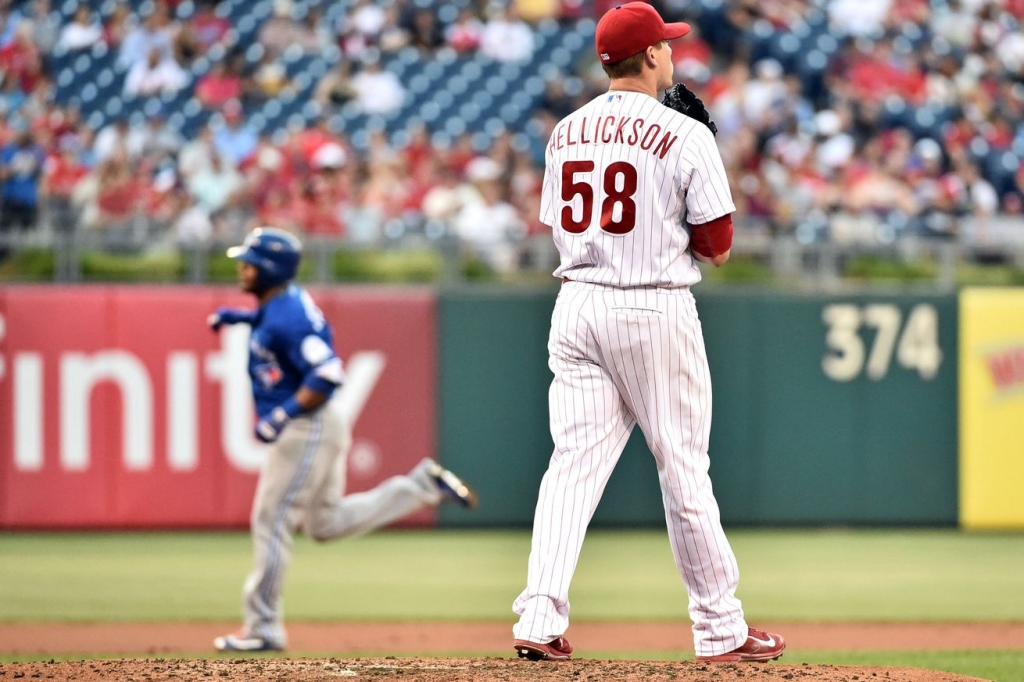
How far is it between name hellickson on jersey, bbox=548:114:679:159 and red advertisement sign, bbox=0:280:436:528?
646cm

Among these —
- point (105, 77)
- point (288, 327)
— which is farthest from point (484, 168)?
point (288, 327)

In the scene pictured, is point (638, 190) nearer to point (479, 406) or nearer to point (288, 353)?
point (288, 353)

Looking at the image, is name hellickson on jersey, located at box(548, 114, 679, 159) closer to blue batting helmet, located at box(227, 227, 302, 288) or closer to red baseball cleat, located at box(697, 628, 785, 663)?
red baseball cleat, located at box(697, 628, 785, 663)

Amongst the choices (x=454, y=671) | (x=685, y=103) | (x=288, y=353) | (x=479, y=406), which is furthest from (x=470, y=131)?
(x=454, y=671)

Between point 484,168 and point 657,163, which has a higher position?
point 484,168

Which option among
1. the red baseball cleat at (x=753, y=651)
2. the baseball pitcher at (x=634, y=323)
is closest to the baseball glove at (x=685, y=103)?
the baseball pitcher at (x=634, y=323)

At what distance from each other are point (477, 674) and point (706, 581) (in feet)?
2.53

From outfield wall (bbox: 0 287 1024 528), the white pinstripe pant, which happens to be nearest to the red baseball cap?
the white pinstripe pant

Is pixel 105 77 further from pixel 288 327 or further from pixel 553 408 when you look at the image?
pixel 553 408

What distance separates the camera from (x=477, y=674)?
3.88 m

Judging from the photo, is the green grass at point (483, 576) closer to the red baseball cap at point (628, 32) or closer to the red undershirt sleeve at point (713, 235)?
the red undershirt sleeve at point (713, 235)

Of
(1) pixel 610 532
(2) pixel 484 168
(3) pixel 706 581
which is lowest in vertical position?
(1) pixel 610 532

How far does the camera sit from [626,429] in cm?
436

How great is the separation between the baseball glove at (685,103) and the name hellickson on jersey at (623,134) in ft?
0.52
